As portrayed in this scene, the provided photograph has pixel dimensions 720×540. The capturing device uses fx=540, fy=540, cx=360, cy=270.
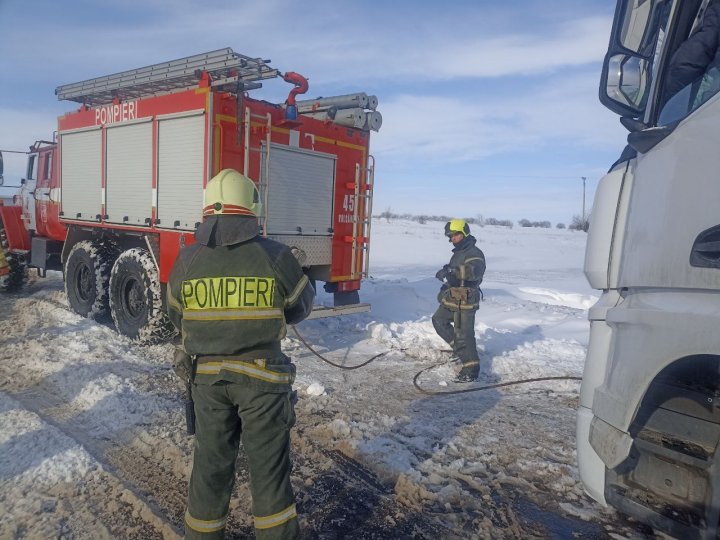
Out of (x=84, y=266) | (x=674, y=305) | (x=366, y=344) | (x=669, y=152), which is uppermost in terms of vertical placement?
(x=669, y=152)

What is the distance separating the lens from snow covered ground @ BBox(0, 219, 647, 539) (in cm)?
319

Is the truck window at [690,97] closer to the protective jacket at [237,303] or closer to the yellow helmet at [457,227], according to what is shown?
the protective jacket at [237,303]

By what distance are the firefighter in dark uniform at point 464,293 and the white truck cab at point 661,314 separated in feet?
11.8

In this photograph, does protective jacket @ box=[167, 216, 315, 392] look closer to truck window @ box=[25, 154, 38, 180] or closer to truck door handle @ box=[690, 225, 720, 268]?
truck door handle @ box=[690, 225, 720, 268]

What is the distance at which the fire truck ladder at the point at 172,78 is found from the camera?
19.3ft

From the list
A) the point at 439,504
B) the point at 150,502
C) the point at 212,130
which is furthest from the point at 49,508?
the point at 212,130

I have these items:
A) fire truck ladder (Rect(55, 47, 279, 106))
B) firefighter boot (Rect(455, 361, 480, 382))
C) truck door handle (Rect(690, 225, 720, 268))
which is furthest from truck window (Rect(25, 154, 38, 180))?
truck door handle (Rect(690, 225, 720, 268))

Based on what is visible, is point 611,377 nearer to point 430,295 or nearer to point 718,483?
point 718,483

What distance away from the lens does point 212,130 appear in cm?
609

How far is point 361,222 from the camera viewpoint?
7.86 meters

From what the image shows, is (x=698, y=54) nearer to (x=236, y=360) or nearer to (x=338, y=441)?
(x=236, y=360)

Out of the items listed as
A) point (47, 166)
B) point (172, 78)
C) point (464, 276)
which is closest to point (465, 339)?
point (464, 276)

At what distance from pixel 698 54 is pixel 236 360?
2423 millimetres

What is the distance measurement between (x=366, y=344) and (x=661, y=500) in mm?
5593
